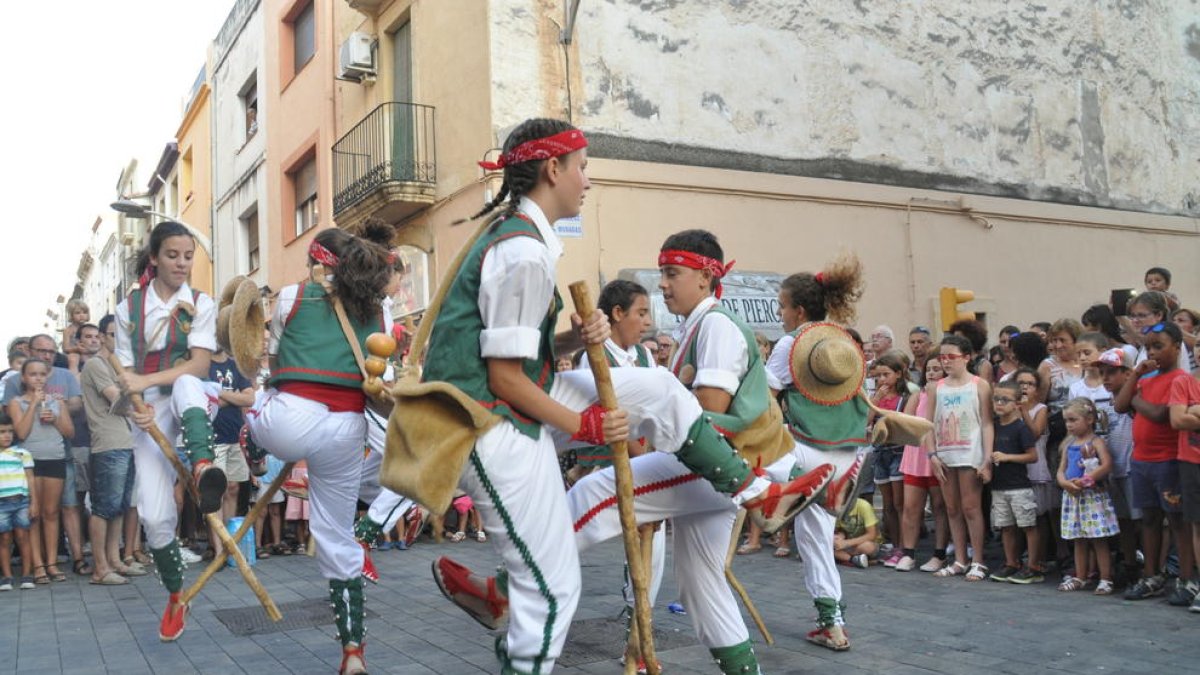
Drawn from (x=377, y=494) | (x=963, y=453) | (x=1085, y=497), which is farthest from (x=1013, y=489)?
(x=377, y=494)

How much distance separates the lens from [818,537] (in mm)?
5738

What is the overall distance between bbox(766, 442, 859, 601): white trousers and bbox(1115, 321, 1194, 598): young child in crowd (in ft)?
8.19

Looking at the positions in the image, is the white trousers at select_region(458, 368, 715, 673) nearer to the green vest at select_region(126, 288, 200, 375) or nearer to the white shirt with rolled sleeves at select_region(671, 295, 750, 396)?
Answer: the white shirt with rolled sleeves at select_region(671, 295, 750, 396)

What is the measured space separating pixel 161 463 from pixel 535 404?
11.6ft

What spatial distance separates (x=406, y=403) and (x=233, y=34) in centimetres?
2805

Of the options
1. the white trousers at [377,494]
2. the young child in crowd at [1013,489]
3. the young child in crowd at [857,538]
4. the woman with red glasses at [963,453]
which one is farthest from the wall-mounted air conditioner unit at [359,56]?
the young child in crowd at [1013,489]

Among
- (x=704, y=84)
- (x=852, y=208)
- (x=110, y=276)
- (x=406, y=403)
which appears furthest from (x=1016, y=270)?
(x=110, y=276)

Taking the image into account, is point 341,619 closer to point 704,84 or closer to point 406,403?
point 406,403

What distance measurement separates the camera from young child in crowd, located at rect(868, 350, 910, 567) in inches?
368

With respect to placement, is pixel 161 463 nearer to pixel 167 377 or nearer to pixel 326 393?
pixel 167 377

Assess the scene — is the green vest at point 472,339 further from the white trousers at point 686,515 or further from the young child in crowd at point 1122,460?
the young child in crowd at point 1122,460

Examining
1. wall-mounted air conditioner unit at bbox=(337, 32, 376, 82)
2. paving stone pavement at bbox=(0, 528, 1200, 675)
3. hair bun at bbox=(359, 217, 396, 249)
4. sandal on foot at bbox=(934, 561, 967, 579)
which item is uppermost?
wall-mounted air conditioner unit at bbox=(337, 32, 376, 82)

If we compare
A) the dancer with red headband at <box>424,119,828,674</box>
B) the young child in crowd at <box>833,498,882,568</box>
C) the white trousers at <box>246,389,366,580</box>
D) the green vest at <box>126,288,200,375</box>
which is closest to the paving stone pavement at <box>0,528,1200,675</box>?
the young child in crowd at <box>833,498,882,568</box>

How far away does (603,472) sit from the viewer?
413 centimetres
